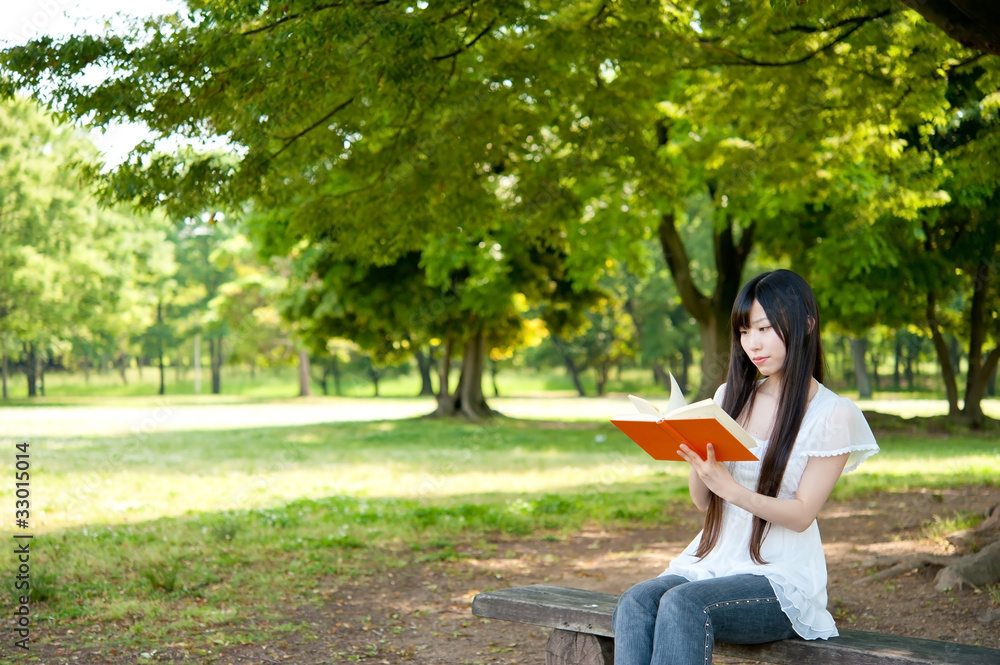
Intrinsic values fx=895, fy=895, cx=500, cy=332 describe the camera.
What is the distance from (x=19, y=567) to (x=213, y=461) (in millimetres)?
8632

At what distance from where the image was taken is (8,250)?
36188mm

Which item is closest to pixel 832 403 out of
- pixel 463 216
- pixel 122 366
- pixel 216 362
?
pixel 463 216

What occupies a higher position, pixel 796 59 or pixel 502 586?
pixel 796 59

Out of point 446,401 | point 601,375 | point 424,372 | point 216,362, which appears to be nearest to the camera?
point 446,401

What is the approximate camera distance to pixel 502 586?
6.50 meters

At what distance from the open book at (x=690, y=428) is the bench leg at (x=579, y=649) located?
0.89m

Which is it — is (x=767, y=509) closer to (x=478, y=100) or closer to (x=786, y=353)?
(x=786, y=353)

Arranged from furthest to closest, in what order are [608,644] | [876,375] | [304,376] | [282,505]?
1. [876,375]
2. [304,376]
3. [282,505]
4. [608,644]

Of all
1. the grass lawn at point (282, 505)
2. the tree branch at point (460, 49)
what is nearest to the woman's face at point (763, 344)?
the grass lawn at point (282, 505)

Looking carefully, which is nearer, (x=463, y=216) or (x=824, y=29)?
A: (x=824, y=29)

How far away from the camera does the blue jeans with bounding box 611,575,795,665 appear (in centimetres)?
286

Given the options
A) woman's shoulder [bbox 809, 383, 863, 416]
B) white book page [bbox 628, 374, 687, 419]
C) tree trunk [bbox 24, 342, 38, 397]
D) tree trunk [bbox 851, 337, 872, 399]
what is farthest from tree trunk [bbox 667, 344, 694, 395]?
white book page [bbox 628, 374, 687, 419]

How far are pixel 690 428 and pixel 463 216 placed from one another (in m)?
5.85

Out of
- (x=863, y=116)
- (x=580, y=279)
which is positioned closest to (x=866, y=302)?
(x=580, y=279)
